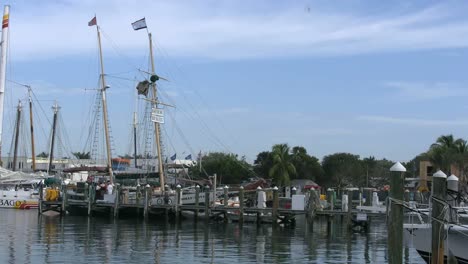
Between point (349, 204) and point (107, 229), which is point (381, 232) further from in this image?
point (107, 229)

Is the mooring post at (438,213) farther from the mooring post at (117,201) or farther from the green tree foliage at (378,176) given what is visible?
the green tree foliage at (378,176)

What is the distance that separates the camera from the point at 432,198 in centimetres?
1781

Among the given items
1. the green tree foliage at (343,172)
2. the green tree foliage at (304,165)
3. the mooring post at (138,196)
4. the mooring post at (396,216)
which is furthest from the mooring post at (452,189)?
the green tree foliage at (343,172)

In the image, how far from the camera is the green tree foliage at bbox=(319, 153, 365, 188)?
112 metres

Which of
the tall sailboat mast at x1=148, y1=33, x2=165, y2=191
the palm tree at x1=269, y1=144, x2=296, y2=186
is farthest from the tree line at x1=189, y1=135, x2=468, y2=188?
the tall sailboat mast at x1=148, y1=33, x2=165, y2=191

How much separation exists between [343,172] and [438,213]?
9463 centimetres

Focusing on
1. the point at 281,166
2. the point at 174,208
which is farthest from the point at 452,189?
the point at 281,166

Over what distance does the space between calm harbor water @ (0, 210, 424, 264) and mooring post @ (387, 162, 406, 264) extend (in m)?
10.7

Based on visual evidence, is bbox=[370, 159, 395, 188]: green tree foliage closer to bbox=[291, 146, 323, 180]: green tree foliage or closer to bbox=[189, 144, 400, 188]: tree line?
bbox=[189, 144, 400, 188]: tree line

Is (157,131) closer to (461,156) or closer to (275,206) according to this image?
(275,206)

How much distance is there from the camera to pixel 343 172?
365 ft

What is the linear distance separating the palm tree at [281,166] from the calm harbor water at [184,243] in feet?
151

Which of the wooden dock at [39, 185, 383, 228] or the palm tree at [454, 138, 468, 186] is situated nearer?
the wooden dock at [39, 185, 383, 228]

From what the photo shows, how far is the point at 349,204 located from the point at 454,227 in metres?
20.6
